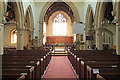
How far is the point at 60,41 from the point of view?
23.5 meters

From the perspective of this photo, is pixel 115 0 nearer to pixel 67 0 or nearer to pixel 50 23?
pixel 67 0

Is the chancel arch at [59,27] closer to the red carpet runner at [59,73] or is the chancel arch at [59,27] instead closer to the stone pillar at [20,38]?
the stone pillar at [20,38]

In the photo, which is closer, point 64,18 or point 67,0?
point 67,0

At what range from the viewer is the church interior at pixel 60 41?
9.74ft

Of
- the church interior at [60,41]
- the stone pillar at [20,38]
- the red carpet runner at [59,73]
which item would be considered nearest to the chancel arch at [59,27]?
the church interior at [60,41]

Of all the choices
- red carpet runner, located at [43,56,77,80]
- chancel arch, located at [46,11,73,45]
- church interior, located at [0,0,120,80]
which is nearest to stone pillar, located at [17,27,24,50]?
church interior, located at [0,0,120,80]

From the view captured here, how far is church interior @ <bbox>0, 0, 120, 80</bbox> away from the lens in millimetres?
2970

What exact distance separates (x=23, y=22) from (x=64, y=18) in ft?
51.1

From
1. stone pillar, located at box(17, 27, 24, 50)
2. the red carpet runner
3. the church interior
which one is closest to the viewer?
the church interior

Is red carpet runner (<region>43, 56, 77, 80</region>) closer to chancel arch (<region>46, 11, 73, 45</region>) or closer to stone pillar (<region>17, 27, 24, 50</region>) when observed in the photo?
stone pillar (<region>17, 27, 24, 50</region>)

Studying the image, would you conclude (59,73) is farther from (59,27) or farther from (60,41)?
(59,27)

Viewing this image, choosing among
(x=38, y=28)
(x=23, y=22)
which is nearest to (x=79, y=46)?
(x=38, y=28)

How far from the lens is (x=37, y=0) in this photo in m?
14.2

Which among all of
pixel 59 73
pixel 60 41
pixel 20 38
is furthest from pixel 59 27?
pixel 59 73
